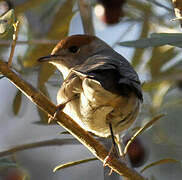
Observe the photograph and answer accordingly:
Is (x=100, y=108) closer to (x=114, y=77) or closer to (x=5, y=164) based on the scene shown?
(x=114, y=77)

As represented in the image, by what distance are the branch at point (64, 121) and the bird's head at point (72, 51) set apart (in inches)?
50.4

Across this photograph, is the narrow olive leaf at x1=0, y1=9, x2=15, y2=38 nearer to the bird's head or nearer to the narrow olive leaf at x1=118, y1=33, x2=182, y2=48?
the narrow olive leaf at x1=118, y1=33, x2=182, y2=48

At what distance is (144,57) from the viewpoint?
15.0ft

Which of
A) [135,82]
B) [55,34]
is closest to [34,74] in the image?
[55,34]

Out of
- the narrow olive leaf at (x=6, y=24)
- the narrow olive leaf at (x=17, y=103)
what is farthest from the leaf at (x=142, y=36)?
the narrow olive leaf at (x=6, y=24)

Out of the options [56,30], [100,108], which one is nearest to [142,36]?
[56,30]

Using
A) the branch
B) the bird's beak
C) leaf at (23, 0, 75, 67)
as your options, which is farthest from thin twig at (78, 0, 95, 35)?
the branch

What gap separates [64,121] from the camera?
7.63ft

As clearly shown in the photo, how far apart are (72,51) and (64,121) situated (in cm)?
168

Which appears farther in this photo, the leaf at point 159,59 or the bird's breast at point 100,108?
the leaf at point 159,59

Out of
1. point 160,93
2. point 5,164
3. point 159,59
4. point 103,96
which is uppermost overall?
point 103,96

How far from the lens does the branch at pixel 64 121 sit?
2127 millimetres

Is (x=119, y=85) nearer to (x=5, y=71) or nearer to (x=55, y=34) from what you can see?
(x=5, y=71)

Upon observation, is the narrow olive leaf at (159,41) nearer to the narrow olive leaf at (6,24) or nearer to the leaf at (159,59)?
the narrow olive leaf at (6,24)
